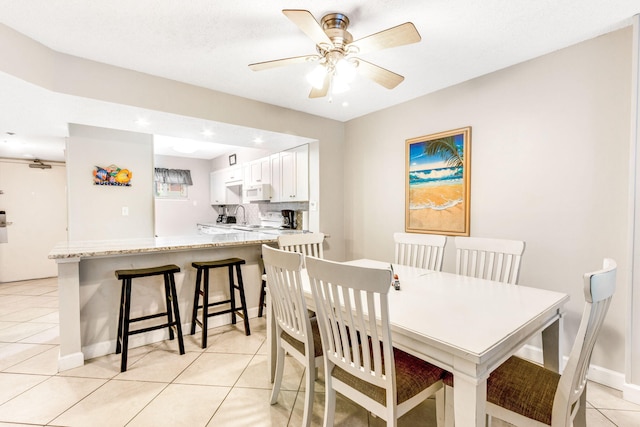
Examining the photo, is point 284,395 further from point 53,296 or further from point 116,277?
point 53,296

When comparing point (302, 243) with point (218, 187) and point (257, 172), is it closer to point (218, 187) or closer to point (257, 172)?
point (257, 172)

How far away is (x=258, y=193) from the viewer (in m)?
4.83

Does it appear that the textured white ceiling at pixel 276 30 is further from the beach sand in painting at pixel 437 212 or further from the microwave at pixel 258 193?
the microwave at pixel 258 193

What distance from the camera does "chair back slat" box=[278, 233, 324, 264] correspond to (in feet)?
8.09

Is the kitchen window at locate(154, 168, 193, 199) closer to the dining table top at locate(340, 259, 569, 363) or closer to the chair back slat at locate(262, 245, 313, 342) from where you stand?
the chair back slat at locate(262, 245, 313, 342)

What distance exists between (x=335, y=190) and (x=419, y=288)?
91.9 inches

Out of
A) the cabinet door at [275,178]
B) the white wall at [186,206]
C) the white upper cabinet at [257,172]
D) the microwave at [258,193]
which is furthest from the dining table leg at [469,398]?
the white wall at [186,206]

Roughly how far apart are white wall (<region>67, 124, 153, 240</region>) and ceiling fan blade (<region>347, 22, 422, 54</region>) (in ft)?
10.3

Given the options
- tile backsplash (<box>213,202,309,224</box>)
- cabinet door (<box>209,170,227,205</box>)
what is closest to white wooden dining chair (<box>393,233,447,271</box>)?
tile backsplash (<box>213,202,309,224</box>)

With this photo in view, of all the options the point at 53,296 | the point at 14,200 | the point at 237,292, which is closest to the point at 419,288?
the point at 237,292

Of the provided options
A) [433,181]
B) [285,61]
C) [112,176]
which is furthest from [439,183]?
[112,176]

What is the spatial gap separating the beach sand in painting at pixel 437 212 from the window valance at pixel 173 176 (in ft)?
17.0

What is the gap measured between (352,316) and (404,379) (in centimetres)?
37

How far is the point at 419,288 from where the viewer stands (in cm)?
172
